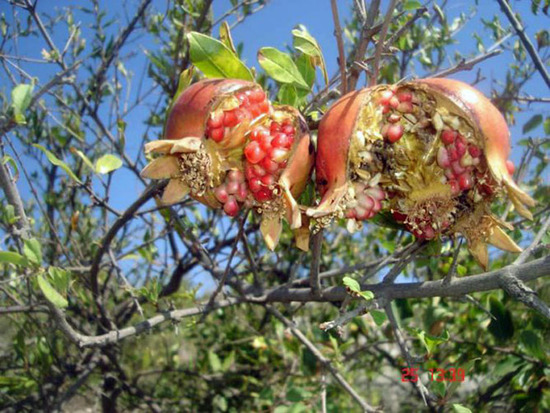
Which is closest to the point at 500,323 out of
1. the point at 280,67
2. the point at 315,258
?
the point at 315,258

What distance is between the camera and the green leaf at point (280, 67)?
40.4 inches

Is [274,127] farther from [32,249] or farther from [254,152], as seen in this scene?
[32,249]

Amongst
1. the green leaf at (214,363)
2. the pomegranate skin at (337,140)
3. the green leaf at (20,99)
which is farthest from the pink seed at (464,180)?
the green leaf at (214,363)

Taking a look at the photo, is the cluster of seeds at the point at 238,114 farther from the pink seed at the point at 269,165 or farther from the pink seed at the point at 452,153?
the pink seed at the point at 452,153

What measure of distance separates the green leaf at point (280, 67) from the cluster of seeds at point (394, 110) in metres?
0.21

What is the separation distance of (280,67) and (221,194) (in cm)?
32

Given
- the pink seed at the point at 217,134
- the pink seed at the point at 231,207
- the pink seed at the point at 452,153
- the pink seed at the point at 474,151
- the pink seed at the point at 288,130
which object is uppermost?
the pink seed at the point at 217,134

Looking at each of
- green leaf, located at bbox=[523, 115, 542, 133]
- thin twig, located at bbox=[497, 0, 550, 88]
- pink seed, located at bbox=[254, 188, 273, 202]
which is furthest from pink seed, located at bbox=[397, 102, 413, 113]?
green leaf, located at bbox=[523, 115, 542, 133]

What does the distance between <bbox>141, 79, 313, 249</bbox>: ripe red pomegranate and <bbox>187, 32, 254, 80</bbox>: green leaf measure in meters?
0.06

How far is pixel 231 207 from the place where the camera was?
3.34ft

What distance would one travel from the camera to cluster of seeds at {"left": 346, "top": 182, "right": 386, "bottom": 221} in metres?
0.98

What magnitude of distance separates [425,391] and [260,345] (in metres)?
1.65

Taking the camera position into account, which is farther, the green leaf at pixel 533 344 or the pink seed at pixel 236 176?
the green leaf at pixel 533 344

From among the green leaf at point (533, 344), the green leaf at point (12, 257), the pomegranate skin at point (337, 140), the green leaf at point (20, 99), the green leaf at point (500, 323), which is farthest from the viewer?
the green leaf at point (500, 323)
